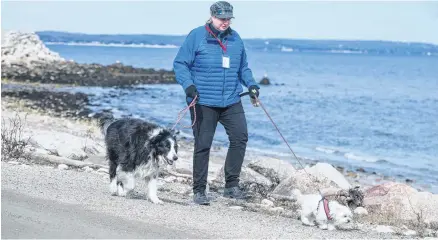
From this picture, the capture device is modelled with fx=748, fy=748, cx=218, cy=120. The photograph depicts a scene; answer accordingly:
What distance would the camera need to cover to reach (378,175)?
61.9 feet

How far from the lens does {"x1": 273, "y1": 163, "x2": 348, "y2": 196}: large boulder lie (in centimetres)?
1073

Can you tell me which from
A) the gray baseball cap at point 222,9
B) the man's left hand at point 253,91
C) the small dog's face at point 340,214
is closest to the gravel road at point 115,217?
the small dog's face at point 340,214

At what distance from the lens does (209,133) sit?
29.8 ft

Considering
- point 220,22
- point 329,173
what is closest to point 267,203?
point 329,173

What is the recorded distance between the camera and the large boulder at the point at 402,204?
9164 mm

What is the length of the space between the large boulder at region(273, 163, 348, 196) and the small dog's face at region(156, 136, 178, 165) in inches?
99.4

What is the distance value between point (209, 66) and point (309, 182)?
286cm

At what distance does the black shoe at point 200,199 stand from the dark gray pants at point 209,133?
0.06 metres

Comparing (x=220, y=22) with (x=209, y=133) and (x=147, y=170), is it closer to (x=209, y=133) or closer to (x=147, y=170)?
(x=209, y=133)

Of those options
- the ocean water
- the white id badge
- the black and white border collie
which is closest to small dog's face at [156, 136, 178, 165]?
the black and white border collie

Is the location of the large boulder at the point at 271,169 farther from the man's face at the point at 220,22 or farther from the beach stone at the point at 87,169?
the man's face at the point at 220,22

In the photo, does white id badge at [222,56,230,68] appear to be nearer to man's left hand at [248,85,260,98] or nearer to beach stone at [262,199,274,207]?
man's left hand at [248,85,260,98]

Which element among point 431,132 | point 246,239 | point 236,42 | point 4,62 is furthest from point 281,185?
point 4,62

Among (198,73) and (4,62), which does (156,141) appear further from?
(4,62)
